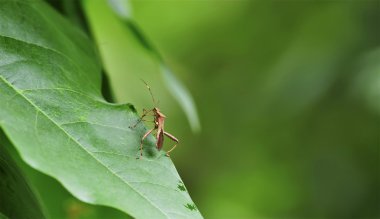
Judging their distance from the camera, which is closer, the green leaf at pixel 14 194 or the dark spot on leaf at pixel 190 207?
the dark spot on leaf at pixel 190 207

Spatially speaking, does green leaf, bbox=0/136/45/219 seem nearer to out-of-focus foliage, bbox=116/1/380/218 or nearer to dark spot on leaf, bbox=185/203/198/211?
dark spot on leaf, bbox=185/203/198/211

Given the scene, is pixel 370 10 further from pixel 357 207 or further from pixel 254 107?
pixel 357 207

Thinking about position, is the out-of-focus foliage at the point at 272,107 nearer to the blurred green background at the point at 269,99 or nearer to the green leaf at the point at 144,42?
the blurred green background at the point at 269,99

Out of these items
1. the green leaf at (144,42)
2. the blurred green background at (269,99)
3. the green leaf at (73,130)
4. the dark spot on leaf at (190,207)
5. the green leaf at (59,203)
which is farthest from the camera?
the blurred green background at (269,99)

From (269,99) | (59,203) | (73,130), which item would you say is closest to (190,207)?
(73,130)

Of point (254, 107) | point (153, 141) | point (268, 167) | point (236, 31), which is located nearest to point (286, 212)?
point (268, 167)

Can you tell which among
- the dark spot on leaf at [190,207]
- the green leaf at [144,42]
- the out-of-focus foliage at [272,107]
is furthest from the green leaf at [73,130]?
the out-of-focus foliage at [272,107]

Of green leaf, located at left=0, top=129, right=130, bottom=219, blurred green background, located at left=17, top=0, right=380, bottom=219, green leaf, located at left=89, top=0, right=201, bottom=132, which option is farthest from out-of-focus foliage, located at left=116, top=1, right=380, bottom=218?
green leaf, located at left=0, top=129, right=130, bottom=219
